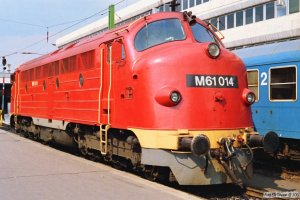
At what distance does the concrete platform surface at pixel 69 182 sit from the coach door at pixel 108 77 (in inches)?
48.8

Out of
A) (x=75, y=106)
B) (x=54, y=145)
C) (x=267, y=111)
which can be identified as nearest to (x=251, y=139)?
(x=267, y=111)

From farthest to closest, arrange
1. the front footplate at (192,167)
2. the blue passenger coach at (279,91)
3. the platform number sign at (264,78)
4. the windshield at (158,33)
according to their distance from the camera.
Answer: the platform number sign at (264,78), the blue passenger coach at (279,91), the windshield at (158,33), the front footplate at (192,167)

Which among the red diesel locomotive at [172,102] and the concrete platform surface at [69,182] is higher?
the red diesel locomotive at [172,102]

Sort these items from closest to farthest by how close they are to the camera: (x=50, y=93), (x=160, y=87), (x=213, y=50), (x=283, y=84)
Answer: (x=160, y=87) → (x=213, y=50) → (x=283, y=84) → (x=50, y=93)

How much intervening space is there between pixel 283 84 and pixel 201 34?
303 cm

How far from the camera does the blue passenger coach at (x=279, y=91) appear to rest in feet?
36.1

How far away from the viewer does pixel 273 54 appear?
1178 cm

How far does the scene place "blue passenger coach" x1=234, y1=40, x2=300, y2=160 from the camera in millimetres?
11005

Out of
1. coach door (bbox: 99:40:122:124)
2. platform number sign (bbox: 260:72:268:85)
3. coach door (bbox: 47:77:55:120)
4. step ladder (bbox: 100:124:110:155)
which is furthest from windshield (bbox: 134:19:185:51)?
coach door (bbox: 47:77:55:120)

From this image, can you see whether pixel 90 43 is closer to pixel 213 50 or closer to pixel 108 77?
pixel 108 77

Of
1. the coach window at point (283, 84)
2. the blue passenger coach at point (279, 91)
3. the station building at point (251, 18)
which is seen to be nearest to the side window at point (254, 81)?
the blue passenger coach at point (279, 91)

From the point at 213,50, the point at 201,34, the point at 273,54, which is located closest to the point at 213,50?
the point at 213,50

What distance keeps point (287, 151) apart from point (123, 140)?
455cm

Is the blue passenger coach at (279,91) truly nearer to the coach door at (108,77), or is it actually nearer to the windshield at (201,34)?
the windshield at (201,34)
